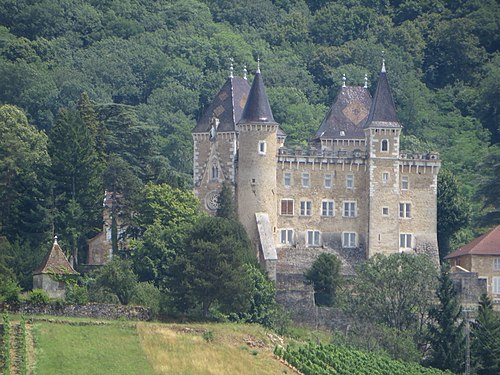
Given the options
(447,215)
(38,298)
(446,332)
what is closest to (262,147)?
(447,215)

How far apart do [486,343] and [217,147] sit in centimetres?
1904

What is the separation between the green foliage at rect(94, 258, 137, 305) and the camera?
333 feet

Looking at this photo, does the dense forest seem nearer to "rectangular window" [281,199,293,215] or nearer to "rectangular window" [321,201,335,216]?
"rectangular window" [281,199,293,215]

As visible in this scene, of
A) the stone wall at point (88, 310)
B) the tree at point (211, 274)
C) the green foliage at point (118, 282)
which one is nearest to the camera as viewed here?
the stone wall at point (88, 310)

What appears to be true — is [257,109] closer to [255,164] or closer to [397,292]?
[255,164]

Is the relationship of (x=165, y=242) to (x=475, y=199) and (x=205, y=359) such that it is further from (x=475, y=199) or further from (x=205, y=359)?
(x=475, y=199)

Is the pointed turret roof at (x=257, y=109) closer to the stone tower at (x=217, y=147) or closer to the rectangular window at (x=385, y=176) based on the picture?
the stone tower at (x=217, y=147)

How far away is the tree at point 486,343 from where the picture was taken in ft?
342

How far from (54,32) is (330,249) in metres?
59.0

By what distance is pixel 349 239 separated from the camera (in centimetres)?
11469

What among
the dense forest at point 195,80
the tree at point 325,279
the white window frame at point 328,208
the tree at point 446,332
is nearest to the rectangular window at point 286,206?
the white window frame at point 328,208

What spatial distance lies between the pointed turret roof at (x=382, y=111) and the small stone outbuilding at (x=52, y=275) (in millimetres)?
19720

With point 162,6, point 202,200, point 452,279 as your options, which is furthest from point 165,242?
point 162,6

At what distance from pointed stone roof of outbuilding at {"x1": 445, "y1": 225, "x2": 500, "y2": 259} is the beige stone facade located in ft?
5.38
